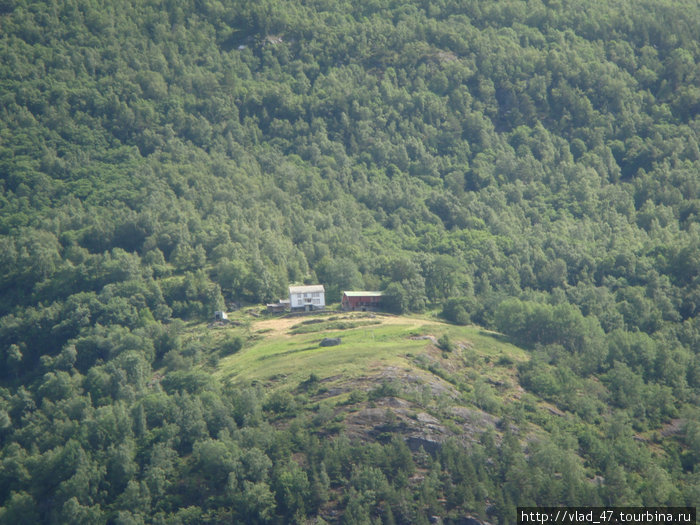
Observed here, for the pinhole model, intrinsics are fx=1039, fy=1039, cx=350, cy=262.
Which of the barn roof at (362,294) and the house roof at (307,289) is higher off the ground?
the house roof at (307,289)

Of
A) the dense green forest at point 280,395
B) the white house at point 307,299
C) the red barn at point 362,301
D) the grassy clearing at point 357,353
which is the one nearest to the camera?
the dense green forest at point 280,395

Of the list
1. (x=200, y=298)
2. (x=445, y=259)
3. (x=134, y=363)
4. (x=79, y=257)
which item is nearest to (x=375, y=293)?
(x=445, y=259)

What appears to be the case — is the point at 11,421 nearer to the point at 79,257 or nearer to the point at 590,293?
the point at 79,257

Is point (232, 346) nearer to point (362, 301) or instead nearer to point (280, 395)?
point (280, 395)

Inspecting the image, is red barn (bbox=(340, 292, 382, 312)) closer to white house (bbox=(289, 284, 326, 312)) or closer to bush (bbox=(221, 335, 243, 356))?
white house (bbox=(289, 284, 326, 312))

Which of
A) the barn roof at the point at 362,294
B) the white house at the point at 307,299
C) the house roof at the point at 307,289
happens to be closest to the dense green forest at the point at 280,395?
the barn roof at the point at 362,294

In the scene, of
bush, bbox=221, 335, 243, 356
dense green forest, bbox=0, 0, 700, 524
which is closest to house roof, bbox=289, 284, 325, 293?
dense green forest, bbox=0, 0, 700, 524

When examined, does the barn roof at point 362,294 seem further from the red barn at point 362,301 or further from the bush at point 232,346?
the bush at point 232,346
